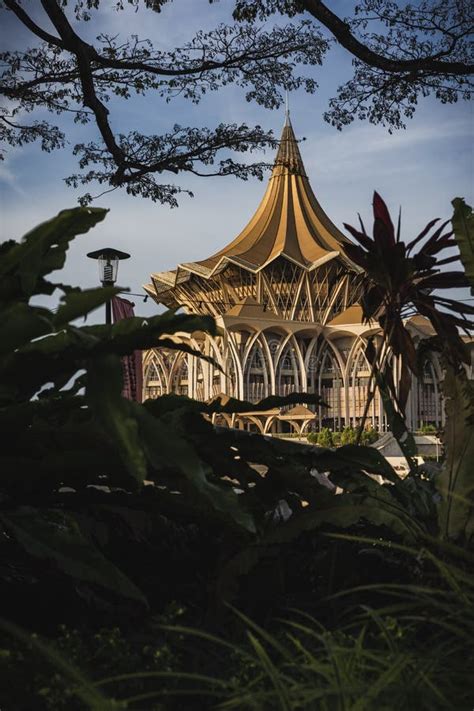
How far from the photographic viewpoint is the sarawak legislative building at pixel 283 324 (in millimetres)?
58188

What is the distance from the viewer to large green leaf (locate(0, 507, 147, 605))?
8.54 feet

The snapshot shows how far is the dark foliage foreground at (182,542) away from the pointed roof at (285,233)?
58380 mm

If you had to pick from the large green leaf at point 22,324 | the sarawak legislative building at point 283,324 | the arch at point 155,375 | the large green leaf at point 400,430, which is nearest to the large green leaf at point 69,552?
the large green leaf at point 22,324

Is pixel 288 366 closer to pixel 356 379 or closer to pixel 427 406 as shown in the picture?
pixel 356 379

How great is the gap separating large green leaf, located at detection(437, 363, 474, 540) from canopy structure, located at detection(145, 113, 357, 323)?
56356 mm

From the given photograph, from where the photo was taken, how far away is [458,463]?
11.1 ft

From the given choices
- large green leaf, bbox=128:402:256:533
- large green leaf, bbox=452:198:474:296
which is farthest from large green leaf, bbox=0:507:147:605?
large green leaf, bbox=452:198:474:296

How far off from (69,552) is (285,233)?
6384 centimetres

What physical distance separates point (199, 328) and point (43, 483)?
98 cm

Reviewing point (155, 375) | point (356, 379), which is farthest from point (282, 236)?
point (155, 375)

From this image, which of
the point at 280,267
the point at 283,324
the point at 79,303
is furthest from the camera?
the point at 280,267

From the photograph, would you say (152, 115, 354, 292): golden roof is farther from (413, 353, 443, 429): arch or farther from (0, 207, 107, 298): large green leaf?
(0, 207, 107, 298): large green leaf

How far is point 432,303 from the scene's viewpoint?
A: 5.20 m

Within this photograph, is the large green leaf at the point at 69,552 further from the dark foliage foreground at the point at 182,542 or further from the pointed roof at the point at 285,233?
the pointed roof at the point at 285,233
